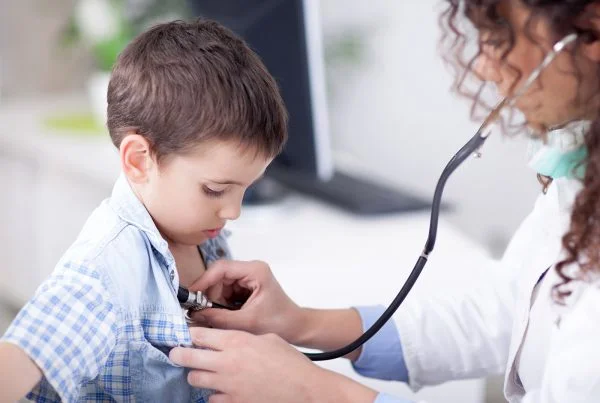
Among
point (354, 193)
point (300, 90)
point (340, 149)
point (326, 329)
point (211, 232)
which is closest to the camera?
point (211, 232)

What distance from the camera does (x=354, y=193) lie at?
6.66 feet

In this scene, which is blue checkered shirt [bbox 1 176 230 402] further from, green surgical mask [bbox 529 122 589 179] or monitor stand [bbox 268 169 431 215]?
monitor stand [bbox 268 169 431 215]

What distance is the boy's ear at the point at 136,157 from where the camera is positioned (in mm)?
958

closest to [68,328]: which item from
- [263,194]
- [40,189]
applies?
[263,194]

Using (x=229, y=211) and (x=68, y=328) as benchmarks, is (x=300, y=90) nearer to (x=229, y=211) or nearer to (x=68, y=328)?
(x=229, y=211)

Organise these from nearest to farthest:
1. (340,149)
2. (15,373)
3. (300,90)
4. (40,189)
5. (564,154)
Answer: (15,373) → (564,154) → (300,90) → (40,189) → (340,149)

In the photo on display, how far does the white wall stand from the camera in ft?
7.93

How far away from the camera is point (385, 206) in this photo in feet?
6.43

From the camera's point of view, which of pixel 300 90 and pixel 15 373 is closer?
pixel 15 373

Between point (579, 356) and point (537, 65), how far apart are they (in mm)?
300

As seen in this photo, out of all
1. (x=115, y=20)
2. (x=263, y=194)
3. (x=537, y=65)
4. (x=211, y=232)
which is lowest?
(x=263, y=194)

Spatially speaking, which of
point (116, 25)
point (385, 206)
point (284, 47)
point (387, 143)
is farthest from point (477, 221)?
point (116, 25)

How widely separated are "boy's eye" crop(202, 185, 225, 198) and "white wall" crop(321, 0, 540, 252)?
1366mm

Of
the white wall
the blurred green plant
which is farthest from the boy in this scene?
the blurred green plant
